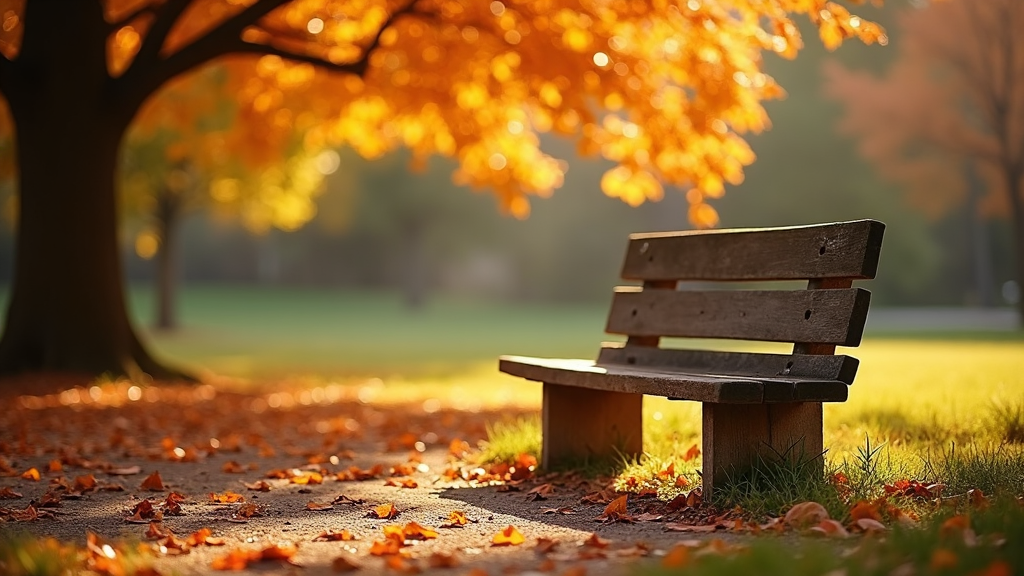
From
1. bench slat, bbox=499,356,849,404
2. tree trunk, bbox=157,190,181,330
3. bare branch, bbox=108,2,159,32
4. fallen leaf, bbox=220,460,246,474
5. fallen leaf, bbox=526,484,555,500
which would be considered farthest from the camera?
tree trunk, bbox=157,190,181,330

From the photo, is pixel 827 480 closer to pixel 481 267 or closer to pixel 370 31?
pixel 370 31

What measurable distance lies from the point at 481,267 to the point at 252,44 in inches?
1737

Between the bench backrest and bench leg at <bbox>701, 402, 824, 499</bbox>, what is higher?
the bench backrest

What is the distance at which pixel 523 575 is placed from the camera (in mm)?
3170

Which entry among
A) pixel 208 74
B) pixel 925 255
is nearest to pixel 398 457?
pixel 208 74

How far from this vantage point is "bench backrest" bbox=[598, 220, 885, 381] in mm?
4359

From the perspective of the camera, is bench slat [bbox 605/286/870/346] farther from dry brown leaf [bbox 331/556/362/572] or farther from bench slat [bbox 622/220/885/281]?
dry brown leaf [bbox 331/556/362/572]

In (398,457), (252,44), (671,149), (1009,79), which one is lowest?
(398,457)

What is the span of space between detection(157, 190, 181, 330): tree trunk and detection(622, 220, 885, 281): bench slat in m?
20.9

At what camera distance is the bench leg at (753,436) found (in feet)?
14.2

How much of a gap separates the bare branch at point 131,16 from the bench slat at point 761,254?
7.03m

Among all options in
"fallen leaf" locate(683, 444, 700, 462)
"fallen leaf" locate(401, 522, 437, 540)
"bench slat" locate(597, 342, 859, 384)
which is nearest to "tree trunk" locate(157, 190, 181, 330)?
"bench slat" locate(597, 342, 859, 384)

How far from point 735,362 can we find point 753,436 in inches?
23.9

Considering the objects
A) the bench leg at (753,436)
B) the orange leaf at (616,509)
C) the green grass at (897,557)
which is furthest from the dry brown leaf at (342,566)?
the bench leg at (753,436)
